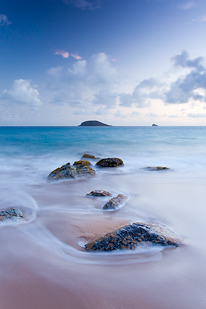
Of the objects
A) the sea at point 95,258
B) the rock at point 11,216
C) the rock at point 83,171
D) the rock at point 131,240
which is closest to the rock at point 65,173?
the rock at point 83,171

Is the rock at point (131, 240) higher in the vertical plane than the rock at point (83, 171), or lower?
lower

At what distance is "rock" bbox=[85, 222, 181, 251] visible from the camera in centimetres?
253

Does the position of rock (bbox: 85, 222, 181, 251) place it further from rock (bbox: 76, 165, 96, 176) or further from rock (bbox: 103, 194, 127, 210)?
rock (bbox: 76, 165, 96, 176)

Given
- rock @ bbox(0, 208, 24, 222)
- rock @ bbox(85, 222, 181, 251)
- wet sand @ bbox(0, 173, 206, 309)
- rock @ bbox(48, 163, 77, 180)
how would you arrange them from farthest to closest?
rock @ bbox(48, 163, 77, 180)
rock @ bbox(0, 208, 24, 222)
rock @ bbox(85, 222, 181, 251)
wet sand @ bbox(0, 173, 206, 309)

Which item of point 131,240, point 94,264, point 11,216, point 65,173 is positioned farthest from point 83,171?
point 94,264

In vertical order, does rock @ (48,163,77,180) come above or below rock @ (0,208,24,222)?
above

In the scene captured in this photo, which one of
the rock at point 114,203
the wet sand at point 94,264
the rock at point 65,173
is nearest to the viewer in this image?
the wet sand at point 94,264

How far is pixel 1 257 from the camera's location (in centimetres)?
248

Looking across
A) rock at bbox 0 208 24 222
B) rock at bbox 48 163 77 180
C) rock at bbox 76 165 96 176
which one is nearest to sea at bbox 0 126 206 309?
rock at bbox 0 208 24 222

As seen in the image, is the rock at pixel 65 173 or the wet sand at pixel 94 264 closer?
the wet sand at pixel 94 264

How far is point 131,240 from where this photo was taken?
8.45 ft

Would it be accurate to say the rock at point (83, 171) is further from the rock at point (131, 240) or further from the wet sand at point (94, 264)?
the rock at point (131, 240)

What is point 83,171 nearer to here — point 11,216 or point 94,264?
point 11,216

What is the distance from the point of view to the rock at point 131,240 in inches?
99.6
